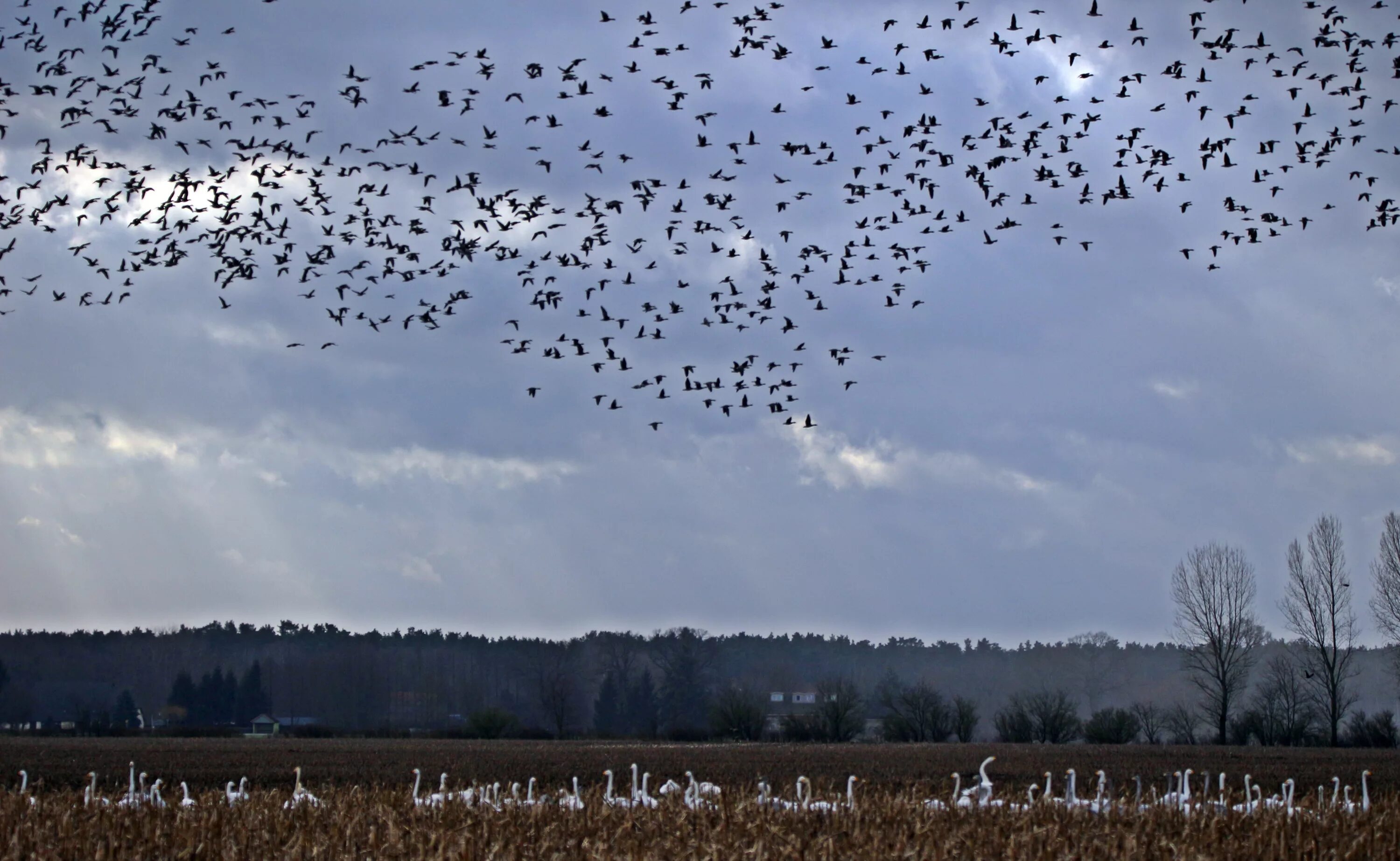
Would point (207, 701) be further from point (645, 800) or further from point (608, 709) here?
point (645, 800)

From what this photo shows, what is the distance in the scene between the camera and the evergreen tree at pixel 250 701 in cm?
12663

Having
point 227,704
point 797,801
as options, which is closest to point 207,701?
point 227,704

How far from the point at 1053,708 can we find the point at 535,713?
80916 mm

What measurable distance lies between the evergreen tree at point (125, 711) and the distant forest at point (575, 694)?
297mm

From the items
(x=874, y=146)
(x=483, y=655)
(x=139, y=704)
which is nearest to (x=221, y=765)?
(x=874, y=146)

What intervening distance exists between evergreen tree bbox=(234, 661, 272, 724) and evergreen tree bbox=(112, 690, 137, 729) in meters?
9.60

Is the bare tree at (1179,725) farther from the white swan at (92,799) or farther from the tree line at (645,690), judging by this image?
the white swan at (92,799)

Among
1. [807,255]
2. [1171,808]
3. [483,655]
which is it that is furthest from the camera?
[483,655]

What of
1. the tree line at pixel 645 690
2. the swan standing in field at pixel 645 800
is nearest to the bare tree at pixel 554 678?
the tree line at pixel 645 690

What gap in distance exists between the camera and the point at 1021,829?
14.5 metres

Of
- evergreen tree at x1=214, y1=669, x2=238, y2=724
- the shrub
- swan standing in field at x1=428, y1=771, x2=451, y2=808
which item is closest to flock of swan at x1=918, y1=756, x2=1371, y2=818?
swan standing in field at x1=428, y1=771, x2=451, y2=808

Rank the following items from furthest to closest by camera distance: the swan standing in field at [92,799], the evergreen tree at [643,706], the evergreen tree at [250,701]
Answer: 1. the evergreen tree at [250,701]
2. the evergreen tree at [643,706]
3. the swan standing in field at [92,799]

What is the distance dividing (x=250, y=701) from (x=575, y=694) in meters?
32.9

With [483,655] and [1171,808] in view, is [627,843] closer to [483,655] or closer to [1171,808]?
[1171,808]
